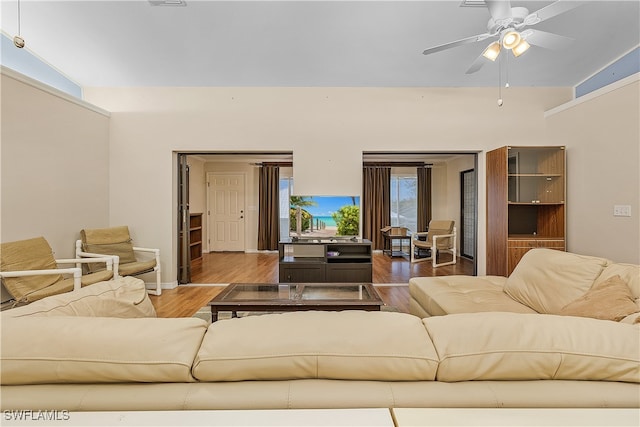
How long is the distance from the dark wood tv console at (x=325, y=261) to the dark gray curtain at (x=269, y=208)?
333 cm

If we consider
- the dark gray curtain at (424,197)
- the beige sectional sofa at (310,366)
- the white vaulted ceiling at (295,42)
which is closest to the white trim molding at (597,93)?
the white vaulted ceiling at (295,42)

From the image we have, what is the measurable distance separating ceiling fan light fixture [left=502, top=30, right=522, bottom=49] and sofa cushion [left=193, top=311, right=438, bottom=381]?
2.47 m

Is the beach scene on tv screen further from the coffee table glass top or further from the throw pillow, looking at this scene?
the throw pillow

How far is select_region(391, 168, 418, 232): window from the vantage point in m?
8.25

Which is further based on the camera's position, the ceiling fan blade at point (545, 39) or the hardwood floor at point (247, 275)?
the hardwood floor at point (247, 275)

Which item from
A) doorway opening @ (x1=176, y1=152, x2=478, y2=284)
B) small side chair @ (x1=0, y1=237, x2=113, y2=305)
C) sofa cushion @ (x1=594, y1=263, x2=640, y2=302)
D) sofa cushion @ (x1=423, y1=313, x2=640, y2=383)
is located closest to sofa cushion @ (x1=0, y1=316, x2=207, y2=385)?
sofa cushion @ (x1=423, y1=313, x2=640, y2=383)

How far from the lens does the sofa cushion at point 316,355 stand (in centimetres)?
85

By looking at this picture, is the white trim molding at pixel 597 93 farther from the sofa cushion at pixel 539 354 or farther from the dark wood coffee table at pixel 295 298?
the sofa cushion at pixel 539 354

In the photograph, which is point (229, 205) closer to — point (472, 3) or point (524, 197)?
point (524, 197)

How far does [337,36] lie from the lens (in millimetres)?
3408

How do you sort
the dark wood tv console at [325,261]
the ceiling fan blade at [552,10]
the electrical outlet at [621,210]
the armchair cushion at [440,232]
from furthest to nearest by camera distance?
the armchair cushion at [440,232]
the dark wood tv console at [325,261]
the electrical outlet at [621,210]
the ceiling fan blade at [552,10]

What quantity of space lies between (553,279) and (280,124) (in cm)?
366

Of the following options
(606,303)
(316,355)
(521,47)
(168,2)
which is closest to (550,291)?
(606,303)

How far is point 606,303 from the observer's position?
1789mm
